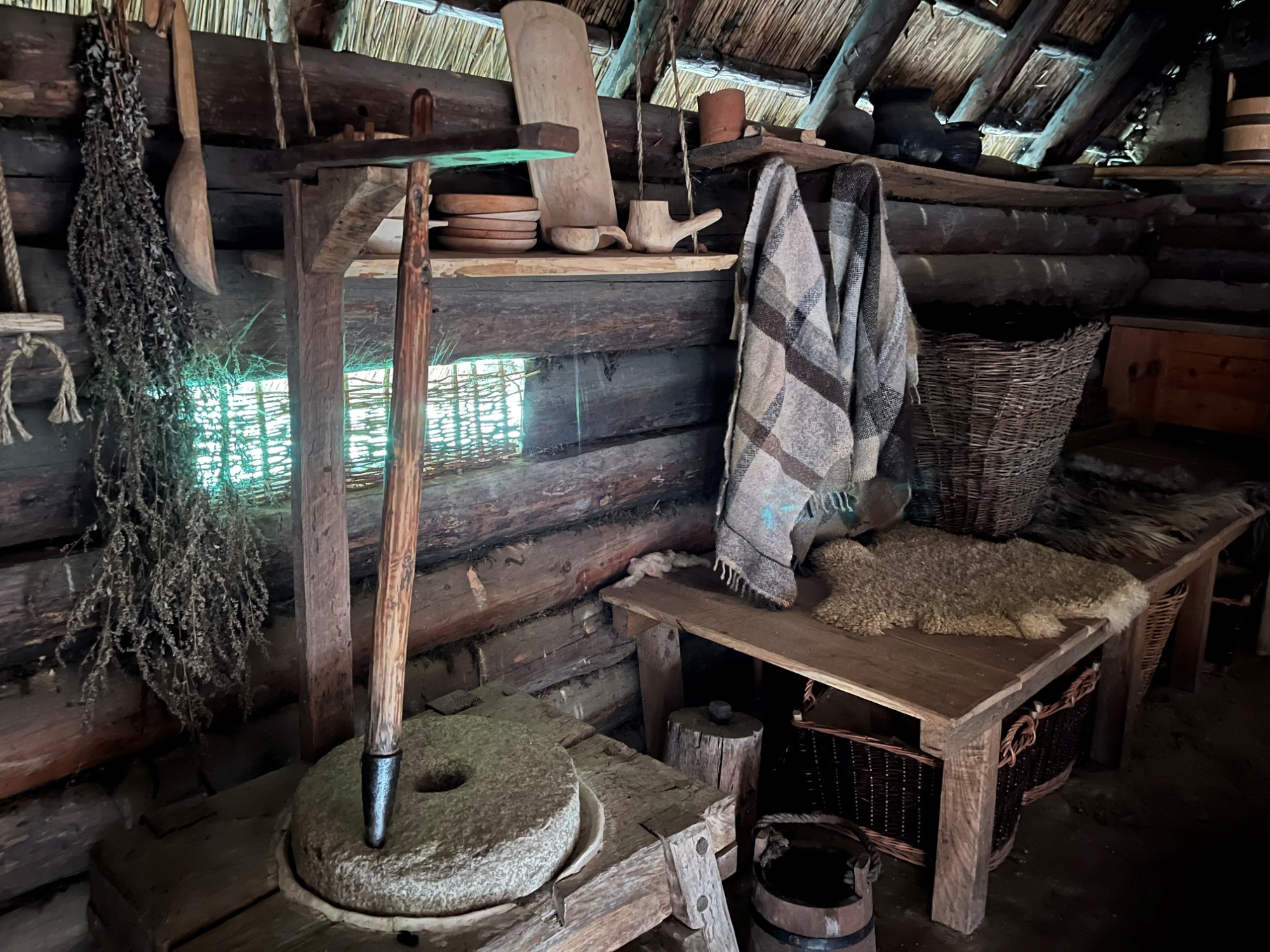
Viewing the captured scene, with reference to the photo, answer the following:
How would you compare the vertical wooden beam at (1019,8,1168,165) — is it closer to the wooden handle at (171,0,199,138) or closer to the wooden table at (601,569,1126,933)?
the wooden table at (601,569,1126,933)

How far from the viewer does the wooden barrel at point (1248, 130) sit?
12.1ft

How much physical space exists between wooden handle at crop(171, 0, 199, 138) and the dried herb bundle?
7 centimetres

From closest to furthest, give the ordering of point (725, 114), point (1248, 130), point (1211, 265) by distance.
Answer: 1. point (725, 114)
2. point (1248, 130)
3. point (1211, 265)

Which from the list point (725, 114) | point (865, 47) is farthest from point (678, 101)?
point (865, 47)

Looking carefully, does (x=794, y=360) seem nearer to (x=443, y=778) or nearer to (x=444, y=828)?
(x=443, y=778)

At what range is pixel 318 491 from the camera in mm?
1651

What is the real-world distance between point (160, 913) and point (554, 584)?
4.04 ft

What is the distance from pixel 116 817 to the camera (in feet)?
5.80

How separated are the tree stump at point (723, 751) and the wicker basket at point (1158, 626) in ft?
4.84

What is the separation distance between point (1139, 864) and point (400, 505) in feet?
7.34

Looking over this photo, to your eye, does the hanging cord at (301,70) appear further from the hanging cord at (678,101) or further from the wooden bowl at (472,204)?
the hanging cord at (678,101)

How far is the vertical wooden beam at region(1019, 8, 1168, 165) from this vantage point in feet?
12.5

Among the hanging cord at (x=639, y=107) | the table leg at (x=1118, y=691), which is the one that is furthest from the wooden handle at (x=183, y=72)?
the table leg at (x=1118, y=691)

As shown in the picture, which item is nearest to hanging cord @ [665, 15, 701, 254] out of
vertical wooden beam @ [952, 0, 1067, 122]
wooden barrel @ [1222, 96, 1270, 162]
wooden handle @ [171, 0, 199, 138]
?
wooden handle @ [171, 0, 199, 138]
